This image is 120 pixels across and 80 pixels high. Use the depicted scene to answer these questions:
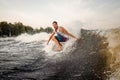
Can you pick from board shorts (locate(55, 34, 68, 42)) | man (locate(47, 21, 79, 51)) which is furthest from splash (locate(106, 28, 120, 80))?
board shorts (locate(55, 34, 68, 42))

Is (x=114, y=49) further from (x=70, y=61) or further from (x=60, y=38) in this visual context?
(x=60, y=38)

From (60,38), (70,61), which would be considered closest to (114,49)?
(70,61)

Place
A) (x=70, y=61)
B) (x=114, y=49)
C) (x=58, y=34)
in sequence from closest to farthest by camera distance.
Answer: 1. (x=114, y=49)
2. (x=70, y=61)
3. (x=58, y=34)

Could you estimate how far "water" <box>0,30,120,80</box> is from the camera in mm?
2708

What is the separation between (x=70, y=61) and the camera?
3172mm

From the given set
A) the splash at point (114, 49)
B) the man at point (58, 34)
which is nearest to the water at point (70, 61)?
the splash at point (114, 49)

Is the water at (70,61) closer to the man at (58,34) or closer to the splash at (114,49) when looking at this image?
the splash at (114,49)

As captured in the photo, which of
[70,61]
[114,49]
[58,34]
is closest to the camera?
[114,49]

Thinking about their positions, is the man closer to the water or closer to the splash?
the water

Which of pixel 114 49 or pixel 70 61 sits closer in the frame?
pixel 114 49

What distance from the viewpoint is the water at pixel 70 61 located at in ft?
8.88

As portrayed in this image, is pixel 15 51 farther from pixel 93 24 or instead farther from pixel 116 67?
pixel 116 67

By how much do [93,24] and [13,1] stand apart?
5.75ft

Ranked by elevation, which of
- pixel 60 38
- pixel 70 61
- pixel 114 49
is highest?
pixel 60 38
